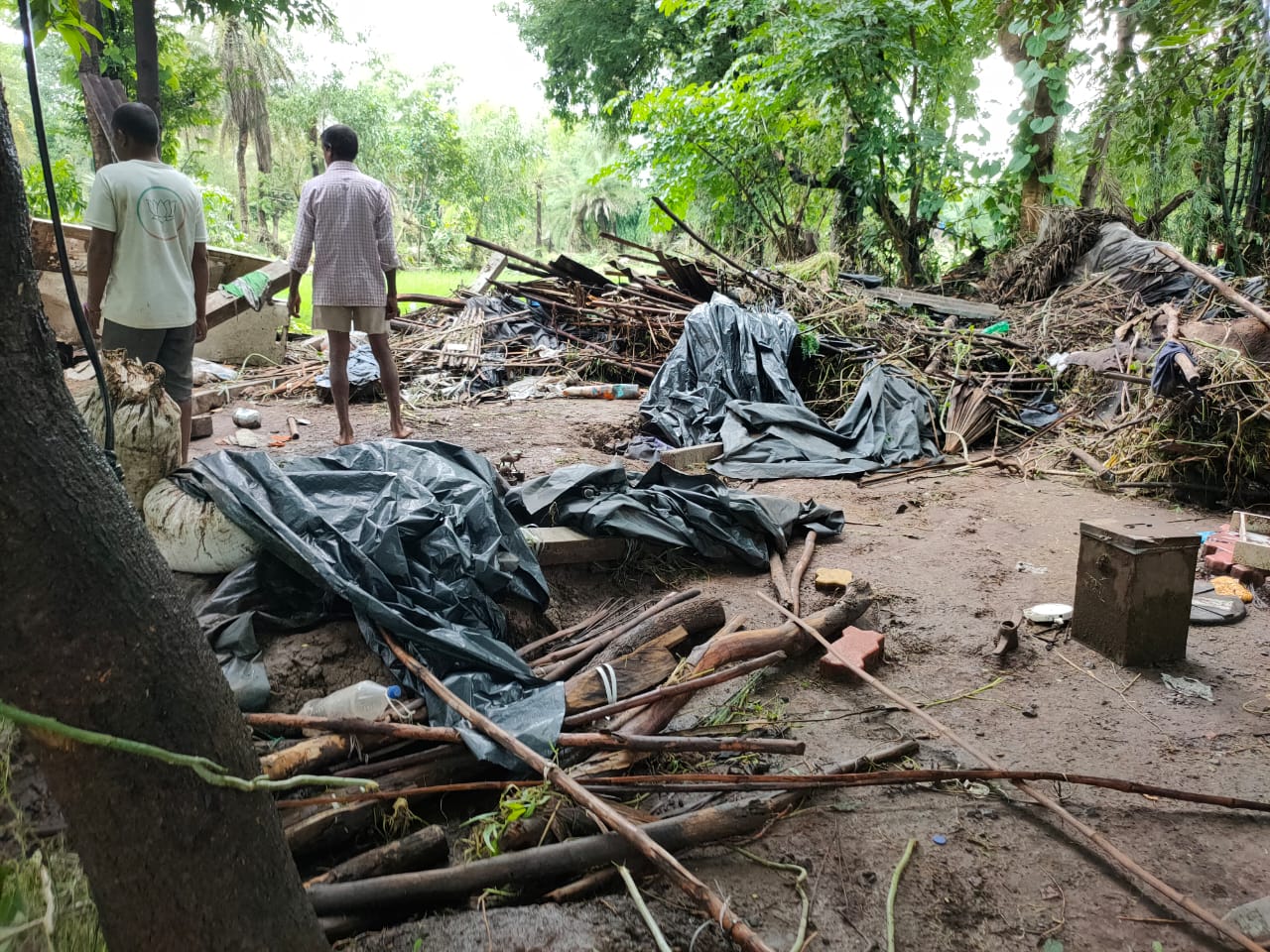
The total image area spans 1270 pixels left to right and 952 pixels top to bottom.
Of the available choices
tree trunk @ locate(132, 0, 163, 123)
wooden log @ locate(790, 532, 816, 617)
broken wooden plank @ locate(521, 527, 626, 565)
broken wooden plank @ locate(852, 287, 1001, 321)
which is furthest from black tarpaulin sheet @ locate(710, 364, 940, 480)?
tree trunk @ locate(132, 0, 163, 123)

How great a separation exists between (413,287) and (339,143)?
13.7 metres

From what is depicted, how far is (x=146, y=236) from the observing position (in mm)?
3783

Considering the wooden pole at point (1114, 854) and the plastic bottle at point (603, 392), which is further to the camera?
the plastic bottle at point (603, 392)

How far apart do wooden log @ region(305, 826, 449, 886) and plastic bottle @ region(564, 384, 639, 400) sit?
20.4 ft

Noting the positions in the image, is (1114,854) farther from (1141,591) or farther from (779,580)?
(779,580)

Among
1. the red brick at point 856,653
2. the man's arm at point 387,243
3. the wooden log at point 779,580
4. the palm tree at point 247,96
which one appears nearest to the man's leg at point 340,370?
the man's arm at point 387,243

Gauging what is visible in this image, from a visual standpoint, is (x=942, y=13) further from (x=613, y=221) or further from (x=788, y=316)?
(x=613, y=221)

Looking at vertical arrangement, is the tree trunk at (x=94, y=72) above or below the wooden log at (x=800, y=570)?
above

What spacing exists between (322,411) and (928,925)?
6.36 metres

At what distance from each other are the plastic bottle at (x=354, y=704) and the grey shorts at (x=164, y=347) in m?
2.36

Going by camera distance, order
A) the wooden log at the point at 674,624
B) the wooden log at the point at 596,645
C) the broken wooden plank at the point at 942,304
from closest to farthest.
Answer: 1. the wooden log at the point at 596,645
2. the wooden log at the point at 674,624
3. the broken wooden plank at the point at 942,304

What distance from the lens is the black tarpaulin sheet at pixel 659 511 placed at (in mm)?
3832

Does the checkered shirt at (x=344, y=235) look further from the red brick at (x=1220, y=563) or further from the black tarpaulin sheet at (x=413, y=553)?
the red brick at (x=1220, y=563)

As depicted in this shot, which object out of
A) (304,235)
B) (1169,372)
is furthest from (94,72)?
(1169,372)
